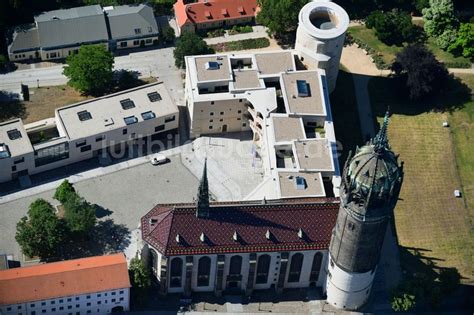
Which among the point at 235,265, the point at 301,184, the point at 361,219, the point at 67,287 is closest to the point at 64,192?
the point at 67,287

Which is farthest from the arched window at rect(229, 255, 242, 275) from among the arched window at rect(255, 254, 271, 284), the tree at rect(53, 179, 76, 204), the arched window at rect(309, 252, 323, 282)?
the tree at rect(53, 179, 76, 204)

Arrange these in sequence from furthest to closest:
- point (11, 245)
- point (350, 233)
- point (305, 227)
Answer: point (11, 245) < point (305, 227) < point (350, 233)

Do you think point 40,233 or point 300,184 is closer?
point 40,233

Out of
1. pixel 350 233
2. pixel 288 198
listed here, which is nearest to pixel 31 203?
pixel 288 198

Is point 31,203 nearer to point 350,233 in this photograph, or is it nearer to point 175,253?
point 175,253

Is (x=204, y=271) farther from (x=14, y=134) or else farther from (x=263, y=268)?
(x=14, y=134)

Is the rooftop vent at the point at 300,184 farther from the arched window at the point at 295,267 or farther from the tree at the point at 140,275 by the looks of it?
the tree at the point at 140,275

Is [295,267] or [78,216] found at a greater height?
[78,216]
